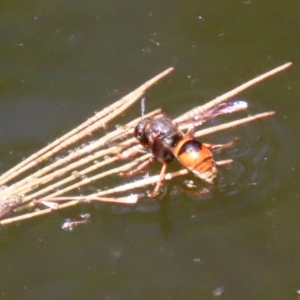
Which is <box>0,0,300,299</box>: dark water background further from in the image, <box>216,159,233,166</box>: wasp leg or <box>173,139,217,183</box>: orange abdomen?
<box>173,139,217,183</box>: orange abdomen

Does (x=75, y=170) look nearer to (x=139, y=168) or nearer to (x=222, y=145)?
(x=139, y=168)

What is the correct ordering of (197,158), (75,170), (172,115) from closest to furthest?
(197,158)
(75,170)
(172,115)

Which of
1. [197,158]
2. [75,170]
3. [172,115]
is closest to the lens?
[197,158]

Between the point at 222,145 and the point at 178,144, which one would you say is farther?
the point at 222,145

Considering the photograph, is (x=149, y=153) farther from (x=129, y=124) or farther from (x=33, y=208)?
(x=33, y=208)

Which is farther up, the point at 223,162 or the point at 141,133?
the point at 141,133

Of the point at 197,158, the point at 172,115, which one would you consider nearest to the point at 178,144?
the point at 197,158
